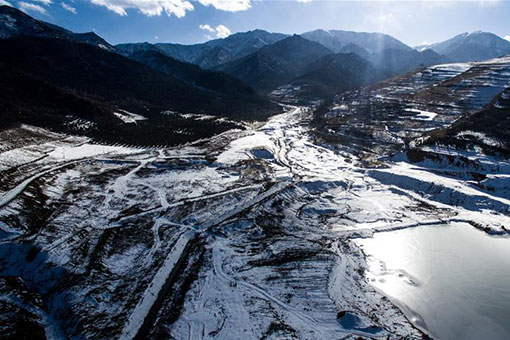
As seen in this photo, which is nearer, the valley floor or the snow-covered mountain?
the valley floor

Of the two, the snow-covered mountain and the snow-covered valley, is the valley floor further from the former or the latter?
the snow-covered mountain

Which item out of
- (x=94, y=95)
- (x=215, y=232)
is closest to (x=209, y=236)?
(x=215, y=232)

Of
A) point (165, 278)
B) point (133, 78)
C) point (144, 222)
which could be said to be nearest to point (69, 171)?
point (144, 222)

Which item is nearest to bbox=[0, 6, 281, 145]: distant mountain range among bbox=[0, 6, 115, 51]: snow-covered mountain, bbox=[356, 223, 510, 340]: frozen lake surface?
bbox=[0, 6, 115, 51]: snow-covered mountain

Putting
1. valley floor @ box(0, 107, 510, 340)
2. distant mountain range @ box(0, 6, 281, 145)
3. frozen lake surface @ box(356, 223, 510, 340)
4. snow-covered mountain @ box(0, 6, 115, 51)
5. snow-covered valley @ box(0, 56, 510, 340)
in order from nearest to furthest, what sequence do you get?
frozen lake surface @ box(356, 223, 510, 340), valley floor @ box(0, 107, 510, 340), snow-covered valley @ box(0, 56, 510, 340), distant mountain range @ box(0, 6, 281, 145), snow-covered mountain @ box(0, 6, 115, 51)

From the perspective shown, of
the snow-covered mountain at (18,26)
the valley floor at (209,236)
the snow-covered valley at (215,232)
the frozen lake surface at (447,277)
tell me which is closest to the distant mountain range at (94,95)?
the snow-covered mountain at (18,26)

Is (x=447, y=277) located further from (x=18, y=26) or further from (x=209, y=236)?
(x=18, y=26)

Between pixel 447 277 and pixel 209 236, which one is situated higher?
pixel 209 236
